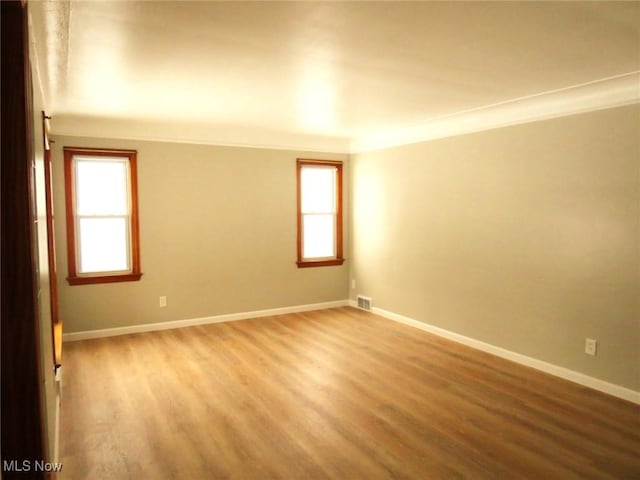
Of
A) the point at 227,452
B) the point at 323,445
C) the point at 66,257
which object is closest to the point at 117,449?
the point at 227,452

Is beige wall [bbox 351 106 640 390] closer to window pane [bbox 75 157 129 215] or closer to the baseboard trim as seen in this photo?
the baseboard trim

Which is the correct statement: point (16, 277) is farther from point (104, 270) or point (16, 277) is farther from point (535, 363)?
point (104, 270)

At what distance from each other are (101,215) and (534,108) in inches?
184

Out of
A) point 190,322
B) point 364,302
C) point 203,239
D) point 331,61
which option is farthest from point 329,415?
point 364,302

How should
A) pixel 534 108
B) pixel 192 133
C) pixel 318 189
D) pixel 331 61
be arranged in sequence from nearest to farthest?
pixel 331 61, pixel 534 108, pixel 192 133, pixel 318 189

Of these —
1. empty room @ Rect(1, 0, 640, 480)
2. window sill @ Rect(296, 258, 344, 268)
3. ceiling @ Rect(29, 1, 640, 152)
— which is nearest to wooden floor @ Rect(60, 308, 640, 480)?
empty room @ Rect(1, 0, 640, 480)

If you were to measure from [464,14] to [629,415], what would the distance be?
117 inches

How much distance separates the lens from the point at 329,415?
10.2 feet

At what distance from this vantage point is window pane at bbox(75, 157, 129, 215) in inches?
191

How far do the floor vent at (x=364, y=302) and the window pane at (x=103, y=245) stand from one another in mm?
3196

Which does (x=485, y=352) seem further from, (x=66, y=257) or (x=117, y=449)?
(x=66, y=257)

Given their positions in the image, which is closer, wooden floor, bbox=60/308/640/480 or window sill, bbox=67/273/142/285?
wooden floor, bbox=60/308/640/480

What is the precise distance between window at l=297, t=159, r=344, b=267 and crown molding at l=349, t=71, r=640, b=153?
1239mm

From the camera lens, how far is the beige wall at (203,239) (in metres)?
4.95
